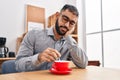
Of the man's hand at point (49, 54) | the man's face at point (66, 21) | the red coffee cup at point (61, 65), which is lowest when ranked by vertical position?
the red coffee cup at point (61, 65)

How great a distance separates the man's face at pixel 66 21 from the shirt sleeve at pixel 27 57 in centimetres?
25

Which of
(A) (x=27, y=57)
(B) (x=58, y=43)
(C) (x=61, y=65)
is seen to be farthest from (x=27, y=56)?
A: (C) (x=61, y=65)

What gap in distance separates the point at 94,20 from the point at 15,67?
2.39 meters

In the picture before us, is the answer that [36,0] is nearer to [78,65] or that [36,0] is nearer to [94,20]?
[94,20]

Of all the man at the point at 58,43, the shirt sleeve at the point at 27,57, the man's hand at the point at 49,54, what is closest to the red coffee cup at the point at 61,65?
the man's hand at the point at 49,54

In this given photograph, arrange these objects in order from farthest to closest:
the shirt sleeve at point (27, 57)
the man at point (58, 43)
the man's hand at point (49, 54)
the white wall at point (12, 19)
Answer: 1. the white wall at point (12, 19)
2. the man at point (58, 43)
3. the shirt sleeve at point (27, 57)
4. the man's hand at point (49, 54)

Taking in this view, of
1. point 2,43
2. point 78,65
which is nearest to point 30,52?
point 78,65

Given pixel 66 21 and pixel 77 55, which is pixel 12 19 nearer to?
pixel 66 21

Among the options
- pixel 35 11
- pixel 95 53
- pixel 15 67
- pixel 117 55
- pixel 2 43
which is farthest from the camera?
pixel 95 53

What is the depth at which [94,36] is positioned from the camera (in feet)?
11.2

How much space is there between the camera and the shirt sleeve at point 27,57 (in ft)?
3.86

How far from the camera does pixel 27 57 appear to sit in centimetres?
127

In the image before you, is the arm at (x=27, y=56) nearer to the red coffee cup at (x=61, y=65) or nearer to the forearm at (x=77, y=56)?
the red coffee cup at (x=61, y=65)

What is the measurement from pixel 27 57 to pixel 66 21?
0.45 metres
